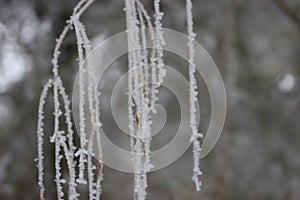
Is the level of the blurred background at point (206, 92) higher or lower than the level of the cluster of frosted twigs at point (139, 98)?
higher

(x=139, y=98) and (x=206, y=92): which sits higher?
(x=206, y=92)

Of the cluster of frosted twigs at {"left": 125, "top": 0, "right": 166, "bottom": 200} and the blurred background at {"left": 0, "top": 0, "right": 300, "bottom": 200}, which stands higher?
the blurred background at {"left": 0, "top": 0, "right": 300, "bottom": 200}

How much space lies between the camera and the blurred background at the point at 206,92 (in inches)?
79.0

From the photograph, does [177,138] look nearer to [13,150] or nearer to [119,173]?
[119,173]

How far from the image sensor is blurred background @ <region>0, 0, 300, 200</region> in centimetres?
201

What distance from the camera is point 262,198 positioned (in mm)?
2518

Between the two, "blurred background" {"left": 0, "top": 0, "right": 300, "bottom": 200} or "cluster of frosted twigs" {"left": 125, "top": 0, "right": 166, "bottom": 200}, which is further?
"blurred background" {"left": 0, "top": 0, "right": 300, "bottom": 200}

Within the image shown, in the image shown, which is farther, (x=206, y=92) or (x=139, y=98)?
(x=206, y=92)

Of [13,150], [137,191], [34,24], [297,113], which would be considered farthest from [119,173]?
[137,191]

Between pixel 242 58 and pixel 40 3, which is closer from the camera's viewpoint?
pixel 40 3

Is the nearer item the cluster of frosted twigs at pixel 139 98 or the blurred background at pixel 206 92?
the cluster of frosted twigs at pixel 139 98

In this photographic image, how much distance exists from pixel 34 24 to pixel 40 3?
0.07m

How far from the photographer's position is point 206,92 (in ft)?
7.73

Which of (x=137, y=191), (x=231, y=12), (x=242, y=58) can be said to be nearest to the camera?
(x=137, y=191)
